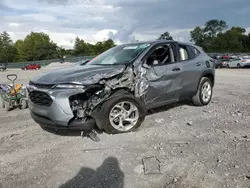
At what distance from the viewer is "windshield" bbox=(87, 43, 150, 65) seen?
4.98m

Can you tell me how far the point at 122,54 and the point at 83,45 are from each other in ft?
295

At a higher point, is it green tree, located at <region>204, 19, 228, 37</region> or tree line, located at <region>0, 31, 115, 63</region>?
green tree, located at <region>204, 19, 228, 37</region>

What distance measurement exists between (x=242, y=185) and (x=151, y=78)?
253cm

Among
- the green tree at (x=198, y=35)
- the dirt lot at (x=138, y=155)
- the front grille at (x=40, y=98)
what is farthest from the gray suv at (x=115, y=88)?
the green tree at (x=198, y=35)

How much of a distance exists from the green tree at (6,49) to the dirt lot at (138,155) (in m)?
96.7

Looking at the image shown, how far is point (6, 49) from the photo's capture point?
3698 inches

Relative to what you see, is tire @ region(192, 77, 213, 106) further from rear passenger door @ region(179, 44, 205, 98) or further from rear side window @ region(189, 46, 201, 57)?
rear side window @ region(189, 46, 201, 57)

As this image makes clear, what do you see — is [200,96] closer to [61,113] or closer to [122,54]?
[122,54]

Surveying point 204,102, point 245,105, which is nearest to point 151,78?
point 204,102

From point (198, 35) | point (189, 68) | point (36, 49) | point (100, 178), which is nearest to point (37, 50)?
point (36, 49)

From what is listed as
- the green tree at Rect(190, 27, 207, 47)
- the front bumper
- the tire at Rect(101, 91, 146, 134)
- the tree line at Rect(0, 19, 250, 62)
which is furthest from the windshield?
the green tree at Rect(190, 27, 207, 47)

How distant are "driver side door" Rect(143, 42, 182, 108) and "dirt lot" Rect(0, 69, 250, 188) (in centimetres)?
53

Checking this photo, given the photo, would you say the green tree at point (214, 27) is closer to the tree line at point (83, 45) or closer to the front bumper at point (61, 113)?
the tree line at point (83, 45)

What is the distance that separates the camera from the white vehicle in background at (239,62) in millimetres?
25625
